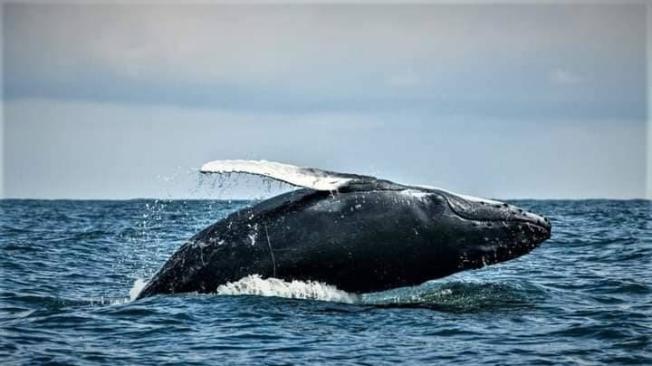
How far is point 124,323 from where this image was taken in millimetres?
10617

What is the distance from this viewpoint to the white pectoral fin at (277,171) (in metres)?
9.86

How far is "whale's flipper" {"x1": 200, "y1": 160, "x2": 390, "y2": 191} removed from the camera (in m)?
9.87

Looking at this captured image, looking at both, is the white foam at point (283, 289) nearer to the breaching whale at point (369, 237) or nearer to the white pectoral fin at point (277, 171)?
the breaching whale at point (369, 237)

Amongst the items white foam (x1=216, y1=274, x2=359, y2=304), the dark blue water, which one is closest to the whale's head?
the dark blue water

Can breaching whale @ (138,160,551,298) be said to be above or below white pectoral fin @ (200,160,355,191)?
below

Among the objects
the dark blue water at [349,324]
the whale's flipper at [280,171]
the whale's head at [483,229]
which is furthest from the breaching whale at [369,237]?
the whale's flipper at [280,171]

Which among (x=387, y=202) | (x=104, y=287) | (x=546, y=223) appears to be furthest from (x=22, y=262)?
(x=546, y=223)

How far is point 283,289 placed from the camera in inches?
442

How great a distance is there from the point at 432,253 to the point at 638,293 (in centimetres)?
402

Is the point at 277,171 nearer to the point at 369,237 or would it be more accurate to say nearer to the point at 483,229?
the point at 369,237

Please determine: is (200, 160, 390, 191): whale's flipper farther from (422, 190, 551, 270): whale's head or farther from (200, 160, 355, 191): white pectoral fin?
(422, 190, 551, 270): whale's head

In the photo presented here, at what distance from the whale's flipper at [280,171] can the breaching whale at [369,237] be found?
0.60 metres

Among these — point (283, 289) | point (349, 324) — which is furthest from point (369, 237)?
point (283, 289)

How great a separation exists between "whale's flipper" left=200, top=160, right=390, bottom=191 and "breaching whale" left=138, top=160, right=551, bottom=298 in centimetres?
60
